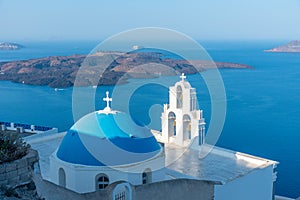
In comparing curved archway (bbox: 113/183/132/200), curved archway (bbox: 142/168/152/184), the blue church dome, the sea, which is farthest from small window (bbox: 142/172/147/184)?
the sea

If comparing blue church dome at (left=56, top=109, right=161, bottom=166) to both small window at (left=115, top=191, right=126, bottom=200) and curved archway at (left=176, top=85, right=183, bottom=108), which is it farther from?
curved archway at (left=176, top=85, right=183, bottom=108)

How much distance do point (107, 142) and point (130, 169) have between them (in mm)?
671

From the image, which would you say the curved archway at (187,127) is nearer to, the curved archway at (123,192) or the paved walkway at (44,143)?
the paved walkway at (44,143)

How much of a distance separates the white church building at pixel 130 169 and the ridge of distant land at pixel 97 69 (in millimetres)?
28427

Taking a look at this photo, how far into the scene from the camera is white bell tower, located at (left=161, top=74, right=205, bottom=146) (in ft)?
34.3

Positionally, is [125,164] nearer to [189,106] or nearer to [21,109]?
[189,106]

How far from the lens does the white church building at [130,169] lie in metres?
7.29

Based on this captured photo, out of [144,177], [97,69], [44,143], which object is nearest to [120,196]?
[144,177]

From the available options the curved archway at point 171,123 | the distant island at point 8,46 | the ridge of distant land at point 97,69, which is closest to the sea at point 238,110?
the ridge of distant land at point 97,69

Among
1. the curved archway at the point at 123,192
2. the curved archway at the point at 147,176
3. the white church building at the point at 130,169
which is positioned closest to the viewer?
the curved archway at the point at 123,192

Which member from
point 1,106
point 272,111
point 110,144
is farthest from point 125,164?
point 1,106

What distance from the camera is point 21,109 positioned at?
34.4m

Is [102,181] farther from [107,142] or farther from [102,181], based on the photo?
[107,142]

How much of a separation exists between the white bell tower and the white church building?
3.51ft
